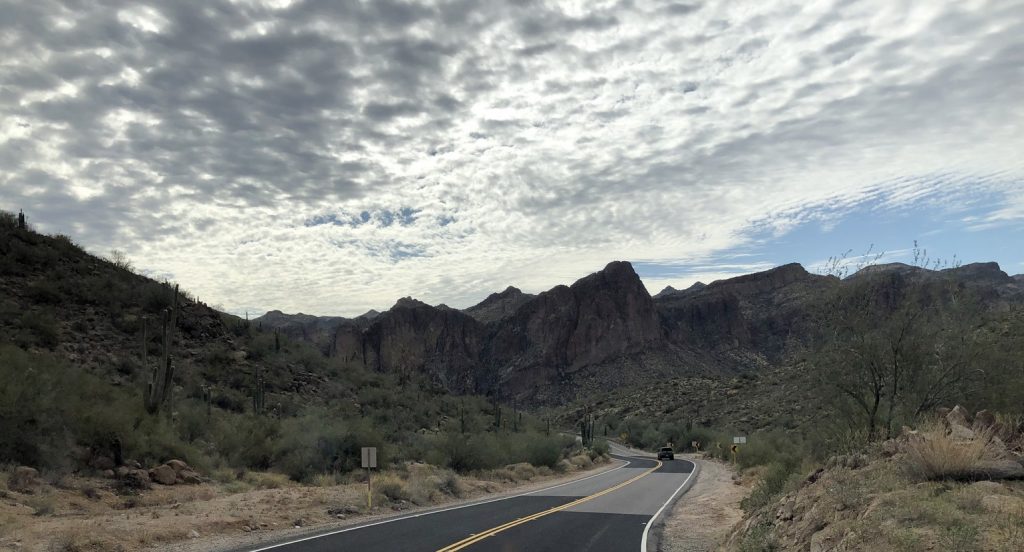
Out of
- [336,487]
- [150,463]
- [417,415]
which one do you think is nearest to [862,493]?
[336,487]

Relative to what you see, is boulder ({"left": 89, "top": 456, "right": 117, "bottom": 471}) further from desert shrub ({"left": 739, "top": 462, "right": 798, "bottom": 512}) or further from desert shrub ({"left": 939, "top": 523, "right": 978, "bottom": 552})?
desert shrub ({"left": 939, "top": 523, "right": 978, "bottom": 552})

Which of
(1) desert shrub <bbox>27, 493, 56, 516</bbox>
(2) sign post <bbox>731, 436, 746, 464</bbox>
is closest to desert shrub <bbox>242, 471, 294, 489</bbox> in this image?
(1) desert shrub <bbox>27, 493, 56, 516</bbox>

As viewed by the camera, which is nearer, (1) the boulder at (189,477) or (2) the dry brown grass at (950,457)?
(2) the dry brown grass at (950,457)

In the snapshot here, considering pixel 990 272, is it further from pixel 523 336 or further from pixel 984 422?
pixel 984 422

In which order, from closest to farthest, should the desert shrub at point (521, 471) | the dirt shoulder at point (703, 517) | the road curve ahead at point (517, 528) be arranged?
the road curve ahead at point (517, 528)
the dirt shoulder at point (703, 517)
the desert shrub at point (521, 471)

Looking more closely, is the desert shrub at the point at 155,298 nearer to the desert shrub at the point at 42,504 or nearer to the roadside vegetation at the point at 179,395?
the roadside vegetation at the point at 179,395

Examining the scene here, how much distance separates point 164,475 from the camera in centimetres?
2033

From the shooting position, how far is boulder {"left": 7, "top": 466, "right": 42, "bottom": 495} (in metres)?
16.1

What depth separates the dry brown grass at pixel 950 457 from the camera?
858cm

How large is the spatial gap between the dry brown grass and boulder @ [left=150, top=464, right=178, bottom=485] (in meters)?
19.6

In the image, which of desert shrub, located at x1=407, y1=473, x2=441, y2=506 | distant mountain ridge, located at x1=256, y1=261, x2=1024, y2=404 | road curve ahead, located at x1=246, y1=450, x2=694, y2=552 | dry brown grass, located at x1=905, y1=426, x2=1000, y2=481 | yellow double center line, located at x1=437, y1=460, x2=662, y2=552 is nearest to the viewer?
dry brown grass, located at x1=905, y1=426, x2=1000, y2=481

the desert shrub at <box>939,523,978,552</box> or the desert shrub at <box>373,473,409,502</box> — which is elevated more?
the desert shrub at <box>939,523,978,552</box>

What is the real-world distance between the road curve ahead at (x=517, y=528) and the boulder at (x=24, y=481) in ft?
26.1

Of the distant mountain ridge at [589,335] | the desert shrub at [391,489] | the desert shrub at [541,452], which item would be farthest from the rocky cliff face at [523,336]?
the desert shrub at [391,489]
